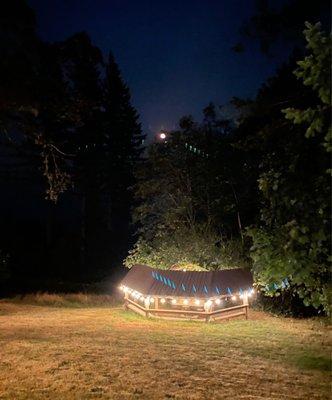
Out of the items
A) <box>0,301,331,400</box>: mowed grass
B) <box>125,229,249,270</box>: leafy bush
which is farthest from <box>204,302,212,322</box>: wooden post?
<box>125,229,249,270</box>: leafy bush

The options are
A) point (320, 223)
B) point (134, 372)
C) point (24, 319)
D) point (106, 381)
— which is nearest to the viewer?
point (320, 223)

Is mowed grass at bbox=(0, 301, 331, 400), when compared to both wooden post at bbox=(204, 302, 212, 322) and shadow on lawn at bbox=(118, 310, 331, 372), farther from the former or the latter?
wooden post at bbox=(204, 302, 212, 322)

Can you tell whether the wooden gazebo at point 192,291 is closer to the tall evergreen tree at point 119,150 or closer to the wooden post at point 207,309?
the wooden post at point 207,309

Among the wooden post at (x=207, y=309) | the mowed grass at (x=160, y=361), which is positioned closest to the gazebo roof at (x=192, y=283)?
the wooden post at (x=207, y=309)

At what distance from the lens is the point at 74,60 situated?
10.3 m

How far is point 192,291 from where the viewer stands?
577 inches

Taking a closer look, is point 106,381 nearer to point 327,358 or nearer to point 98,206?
point 327,358

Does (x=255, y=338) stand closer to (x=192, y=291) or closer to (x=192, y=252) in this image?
(x=192, y=291)

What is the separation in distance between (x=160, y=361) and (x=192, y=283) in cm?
672

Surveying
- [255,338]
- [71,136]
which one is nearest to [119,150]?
[71,136]

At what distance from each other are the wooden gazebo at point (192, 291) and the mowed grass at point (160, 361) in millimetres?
1575

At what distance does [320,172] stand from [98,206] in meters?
38.6

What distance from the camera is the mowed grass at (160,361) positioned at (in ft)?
21.6

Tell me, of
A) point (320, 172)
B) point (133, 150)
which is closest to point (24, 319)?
point (320, 172)
